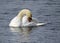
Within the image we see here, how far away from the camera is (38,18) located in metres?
20.4

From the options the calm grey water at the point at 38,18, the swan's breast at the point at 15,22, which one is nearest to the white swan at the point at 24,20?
the swan's breast at the point at 15,22

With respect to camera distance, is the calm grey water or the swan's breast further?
the swan's breast

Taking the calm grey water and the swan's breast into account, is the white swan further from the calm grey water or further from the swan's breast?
the calm grey water

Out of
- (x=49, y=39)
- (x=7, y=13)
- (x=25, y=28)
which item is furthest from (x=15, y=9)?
(x=49, y=39)

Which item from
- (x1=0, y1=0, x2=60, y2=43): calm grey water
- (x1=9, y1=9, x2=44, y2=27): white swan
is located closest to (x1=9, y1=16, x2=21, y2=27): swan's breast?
(x1=9, y1=9, x2=44, y2=27): white swan

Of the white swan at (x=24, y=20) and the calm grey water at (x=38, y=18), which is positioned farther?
the white swan at (x=24, y=20)

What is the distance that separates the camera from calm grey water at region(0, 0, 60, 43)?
17.1m

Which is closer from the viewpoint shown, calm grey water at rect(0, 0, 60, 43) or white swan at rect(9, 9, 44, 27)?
calm grey water at rect(0, 0, 60, 43)

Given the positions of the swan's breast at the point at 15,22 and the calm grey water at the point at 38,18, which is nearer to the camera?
the calm grey water at the point at 38,18

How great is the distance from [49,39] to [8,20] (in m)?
3.62

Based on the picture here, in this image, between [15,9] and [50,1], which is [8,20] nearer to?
[15,9]

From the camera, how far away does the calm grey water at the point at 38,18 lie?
1711 centimetres

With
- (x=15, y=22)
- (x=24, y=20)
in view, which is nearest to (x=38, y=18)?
(x=24, y=20)

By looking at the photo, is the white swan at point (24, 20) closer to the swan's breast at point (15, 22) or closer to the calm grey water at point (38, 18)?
the swan's breast at point (15, 22)
